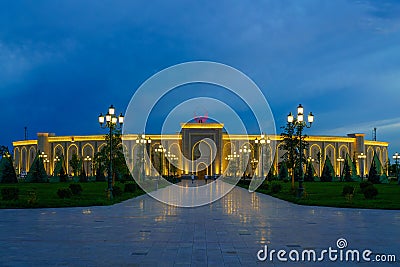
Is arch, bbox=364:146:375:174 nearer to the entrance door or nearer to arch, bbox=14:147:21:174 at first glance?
the entrance door

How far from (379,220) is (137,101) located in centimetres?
1175

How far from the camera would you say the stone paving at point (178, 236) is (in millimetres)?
7715

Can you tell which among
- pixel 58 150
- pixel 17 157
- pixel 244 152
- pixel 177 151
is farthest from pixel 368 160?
pixel 17 157

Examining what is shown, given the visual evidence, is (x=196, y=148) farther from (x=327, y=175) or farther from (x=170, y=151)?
(x=327, y=175)

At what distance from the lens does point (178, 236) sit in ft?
33.7

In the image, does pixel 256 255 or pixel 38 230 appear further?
pixel 38 230

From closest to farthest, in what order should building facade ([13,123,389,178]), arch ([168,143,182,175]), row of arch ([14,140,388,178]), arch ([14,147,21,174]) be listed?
building facade ([13,123,389,178])
arch ([168,143,182,175])
row of arch ([14,140,388,178])
arch ([14,147,21,174])

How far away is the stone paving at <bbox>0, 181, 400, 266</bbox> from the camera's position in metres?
7.71

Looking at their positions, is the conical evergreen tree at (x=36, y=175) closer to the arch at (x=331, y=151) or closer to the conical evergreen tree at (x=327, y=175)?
the conical evergreen tree at (x=327, y=175)

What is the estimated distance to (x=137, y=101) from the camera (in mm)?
21328

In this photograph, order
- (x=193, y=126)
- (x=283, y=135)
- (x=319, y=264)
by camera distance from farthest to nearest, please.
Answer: (x=193, y=126) → (x=283, y=135) → (x=319, y=264)

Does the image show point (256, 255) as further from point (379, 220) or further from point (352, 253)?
point (379, 220)

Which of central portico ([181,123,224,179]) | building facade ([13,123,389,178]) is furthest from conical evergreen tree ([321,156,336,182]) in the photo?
central portico ([181,123,224,179])

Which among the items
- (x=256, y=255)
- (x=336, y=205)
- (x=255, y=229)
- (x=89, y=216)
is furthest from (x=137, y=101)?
(x=256, y=255)
